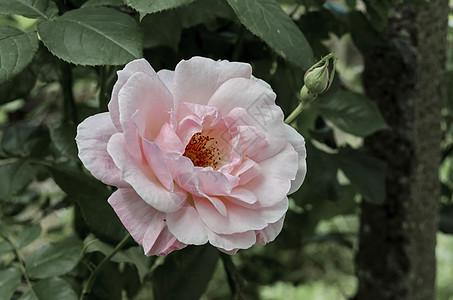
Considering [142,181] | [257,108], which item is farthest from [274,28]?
[142,181]

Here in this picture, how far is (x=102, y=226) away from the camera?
1.73 feet

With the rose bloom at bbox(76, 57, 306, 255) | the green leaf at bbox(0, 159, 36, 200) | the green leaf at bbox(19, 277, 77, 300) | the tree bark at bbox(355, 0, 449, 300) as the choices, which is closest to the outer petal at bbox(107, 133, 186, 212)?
the rose bloom at bbox(76, 57, 306, 255)

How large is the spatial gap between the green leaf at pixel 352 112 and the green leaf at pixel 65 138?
13.9 inches

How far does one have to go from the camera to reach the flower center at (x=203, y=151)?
1.46 ft

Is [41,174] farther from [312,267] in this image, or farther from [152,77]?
[312,267]

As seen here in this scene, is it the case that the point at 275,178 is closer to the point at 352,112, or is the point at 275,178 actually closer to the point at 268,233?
the point at 268,233

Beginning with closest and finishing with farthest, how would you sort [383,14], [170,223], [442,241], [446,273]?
[170,223] < [383,14] < [446,273] < [442,241]

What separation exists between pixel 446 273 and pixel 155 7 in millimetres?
1952

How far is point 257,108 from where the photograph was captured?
0.41 meters

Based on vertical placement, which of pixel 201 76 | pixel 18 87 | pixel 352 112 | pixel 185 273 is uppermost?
pixel 201 76

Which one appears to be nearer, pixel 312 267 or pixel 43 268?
pixel 43 268

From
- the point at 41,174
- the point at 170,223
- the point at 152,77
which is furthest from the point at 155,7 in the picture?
the point at 41,174

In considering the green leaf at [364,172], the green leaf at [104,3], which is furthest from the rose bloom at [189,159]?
the green leaf at [364,172]

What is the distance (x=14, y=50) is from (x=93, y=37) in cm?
7
